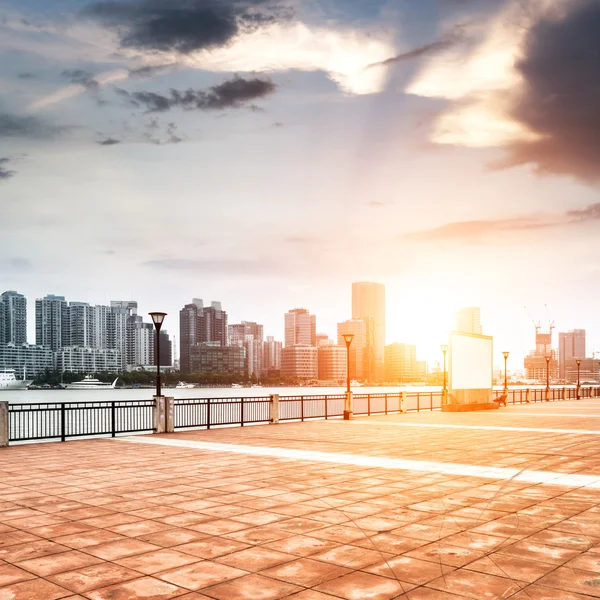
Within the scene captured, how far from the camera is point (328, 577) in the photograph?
6016 mm

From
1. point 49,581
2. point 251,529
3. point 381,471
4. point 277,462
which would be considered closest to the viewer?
point 49,581

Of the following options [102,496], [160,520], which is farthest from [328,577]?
[102,496]

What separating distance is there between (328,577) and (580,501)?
5415mm

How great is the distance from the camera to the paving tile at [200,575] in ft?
19.3

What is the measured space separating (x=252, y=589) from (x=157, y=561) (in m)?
1.39

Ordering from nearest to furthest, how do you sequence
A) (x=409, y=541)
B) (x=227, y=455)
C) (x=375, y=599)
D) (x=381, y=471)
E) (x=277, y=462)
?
(x=375, y=599), (x=409, y=541), (x=381, y=471), (x=277, y=462), (x=227, y=455)

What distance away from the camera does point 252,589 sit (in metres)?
5.71

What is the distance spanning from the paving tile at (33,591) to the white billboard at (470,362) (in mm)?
30398

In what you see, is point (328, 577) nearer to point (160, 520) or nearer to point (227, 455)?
point (160, 520)

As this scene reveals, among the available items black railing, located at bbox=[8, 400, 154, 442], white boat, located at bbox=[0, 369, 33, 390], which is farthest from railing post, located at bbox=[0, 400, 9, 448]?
white boat, located at bbox=[0, 369, 33, 390]

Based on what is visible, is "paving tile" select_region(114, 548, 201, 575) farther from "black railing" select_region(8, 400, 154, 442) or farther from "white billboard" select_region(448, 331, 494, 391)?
"white billboard" select_region(448, 331, 494, 391)

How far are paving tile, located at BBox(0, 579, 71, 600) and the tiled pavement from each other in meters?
0.03

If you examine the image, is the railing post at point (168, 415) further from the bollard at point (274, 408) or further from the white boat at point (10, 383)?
the white boat at point (10, 383)

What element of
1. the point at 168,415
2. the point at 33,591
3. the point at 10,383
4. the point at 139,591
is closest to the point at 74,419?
the point at 168,415
